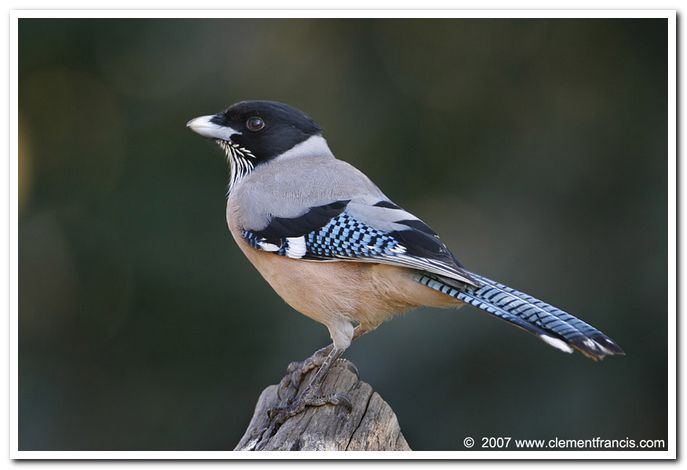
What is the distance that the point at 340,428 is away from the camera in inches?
188

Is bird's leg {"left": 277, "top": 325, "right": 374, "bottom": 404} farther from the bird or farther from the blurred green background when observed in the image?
the blurred green background

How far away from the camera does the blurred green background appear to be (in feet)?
23.2

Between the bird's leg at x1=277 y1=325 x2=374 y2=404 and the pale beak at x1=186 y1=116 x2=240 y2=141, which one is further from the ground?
the pale beak at x1=186 y1=116 x2=240 y2=141

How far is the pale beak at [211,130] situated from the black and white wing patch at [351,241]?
2.23ft

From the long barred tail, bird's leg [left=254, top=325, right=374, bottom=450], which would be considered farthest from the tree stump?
the long barred tail

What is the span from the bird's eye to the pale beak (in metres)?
0.08

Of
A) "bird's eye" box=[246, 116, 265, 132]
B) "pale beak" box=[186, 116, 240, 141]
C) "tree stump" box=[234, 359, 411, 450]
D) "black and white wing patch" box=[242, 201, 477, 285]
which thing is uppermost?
"bird's eye" box=[246, 116, 265, 132]

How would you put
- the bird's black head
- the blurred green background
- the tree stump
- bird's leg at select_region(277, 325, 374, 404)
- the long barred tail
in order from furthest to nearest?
the blurred green background, the bird's black head, bird's leg at select_region(277, 325, 374, 404), the tree stump, the long barred tail

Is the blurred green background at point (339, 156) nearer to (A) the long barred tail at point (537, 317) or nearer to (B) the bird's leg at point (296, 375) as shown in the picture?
(B) the bird's leg at point (296, 375)

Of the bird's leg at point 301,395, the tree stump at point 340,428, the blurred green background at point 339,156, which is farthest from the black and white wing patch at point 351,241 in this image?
the blurred green background at point 339,156
